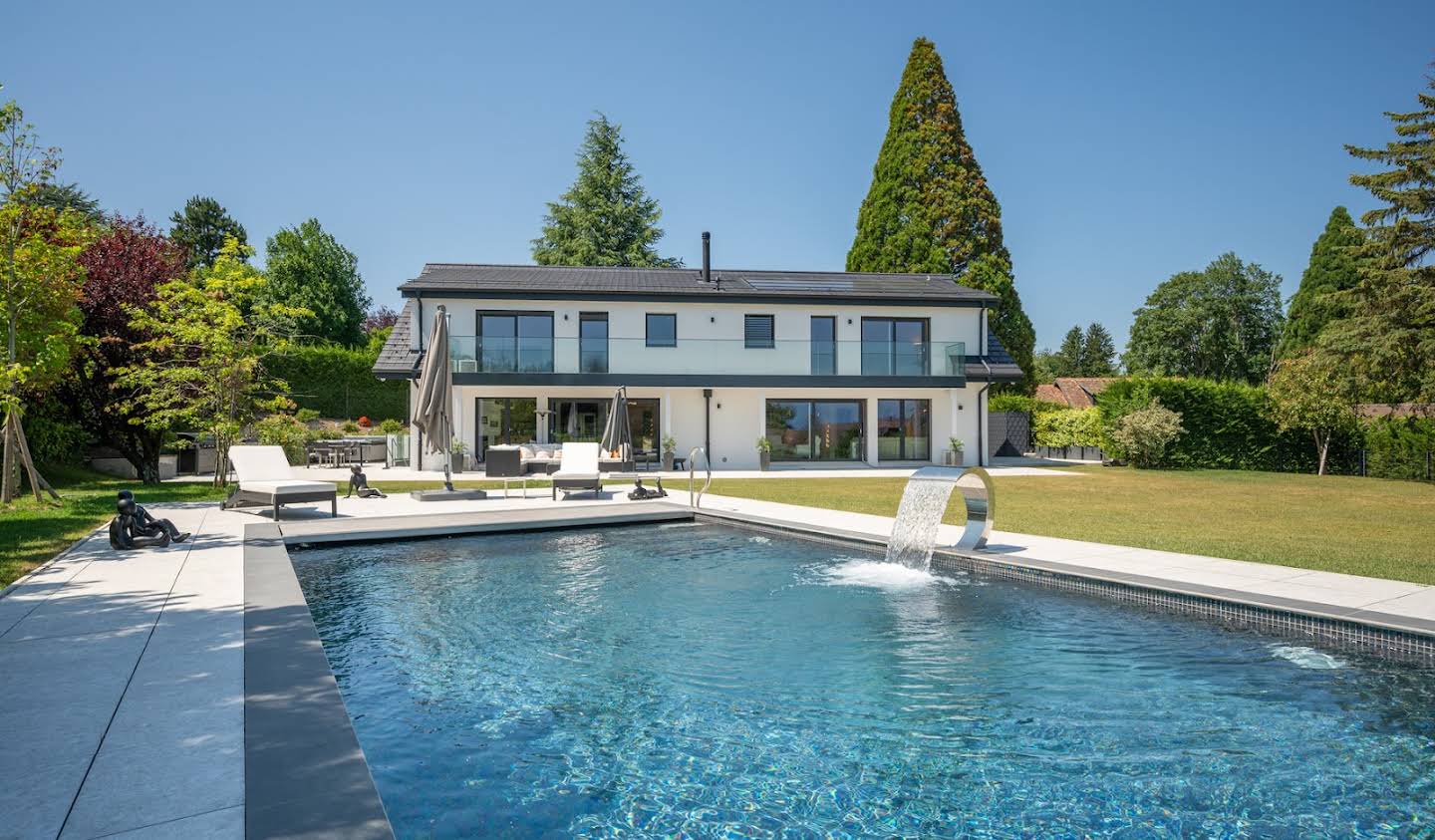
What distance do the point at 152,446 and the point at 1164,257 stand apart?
5187cm

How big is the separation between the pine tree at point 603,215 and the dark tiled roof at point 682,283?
11184mm

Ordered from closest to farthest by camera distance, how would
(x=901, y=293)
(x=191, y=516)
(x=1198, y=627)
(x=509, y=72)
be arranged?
(x=1198, y=627) → (x=191, y=516) → (x=509, y=72) → (x=901, y=293)

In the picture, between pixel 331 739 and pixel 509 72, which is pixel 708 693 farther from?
pixel 509 72

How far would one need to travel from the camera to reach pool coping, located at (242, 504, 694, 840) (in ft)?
7.44

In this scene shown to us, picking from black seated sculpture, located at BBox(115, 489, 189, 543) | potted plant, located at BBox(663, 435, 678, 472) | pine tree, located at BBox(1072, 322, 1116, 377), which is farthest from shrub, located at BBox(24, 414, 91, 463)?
pine tree, located at BBox(1072, 322, 1116, 377)

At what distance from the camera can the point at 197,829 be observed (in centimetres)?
223

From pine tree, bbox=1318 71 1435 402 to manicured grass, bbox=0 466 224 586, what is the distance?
28.7 m

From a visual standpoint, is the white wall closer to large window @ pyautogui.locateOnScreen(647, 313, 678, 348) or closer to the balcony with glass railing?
the balcony with glass railing

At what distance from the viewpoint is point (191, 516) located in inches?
403

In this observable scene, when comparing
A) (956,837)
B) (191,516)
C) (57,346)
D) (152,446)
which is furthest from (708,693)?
(152,446)

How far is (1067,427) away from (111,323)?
2871cm

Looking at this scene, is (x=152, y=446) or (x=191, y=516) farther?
(x=152, y=446)

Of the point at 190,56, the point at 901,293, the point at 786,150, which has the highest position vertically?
the point at 786,150

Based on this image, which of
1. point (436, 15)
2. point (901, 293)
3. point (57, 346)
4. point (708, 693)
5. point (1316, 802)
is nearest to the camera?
point (1316, 802)
